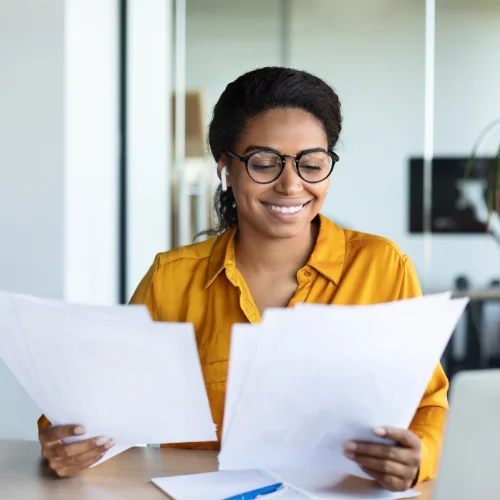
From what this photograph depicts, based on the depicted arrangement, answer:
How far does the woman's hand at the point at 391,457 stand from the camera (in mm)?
1045

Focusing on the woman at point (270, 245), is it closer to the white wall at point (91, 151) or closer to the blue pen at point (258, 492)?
the blue pen at point (258, 492)

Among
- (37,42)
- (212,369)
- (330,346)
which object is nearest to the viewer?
(330,346)

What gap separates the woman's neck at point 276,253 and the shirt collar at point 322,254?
4 centimetres

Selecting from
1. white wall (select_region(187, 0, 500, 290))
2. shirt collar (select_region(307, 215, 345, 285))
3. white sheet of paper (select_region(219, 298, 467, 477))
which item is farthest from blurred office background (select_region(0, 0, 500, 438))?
white sheet of paper (select_region(219, 298, 467, 477))

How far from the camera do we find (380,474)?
1.06 m

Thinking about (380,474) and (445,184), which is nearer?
(380,474)

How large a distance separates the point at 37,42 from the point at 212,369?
1.35 metres

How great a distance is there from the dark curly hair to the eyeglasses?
0.11 metres

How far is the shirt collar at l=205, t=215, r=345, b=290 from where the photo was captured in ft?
5.10

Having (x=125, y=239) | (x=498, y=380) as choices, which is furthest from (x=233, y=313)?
(x=125, y=239)

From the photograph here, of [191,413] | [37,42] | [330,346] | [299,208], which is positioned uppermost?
[37,42]

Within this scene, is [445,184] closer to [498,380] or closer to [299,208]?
[299,208]

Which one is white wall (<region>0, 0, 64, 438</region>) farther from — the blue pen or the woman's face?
the blue pen

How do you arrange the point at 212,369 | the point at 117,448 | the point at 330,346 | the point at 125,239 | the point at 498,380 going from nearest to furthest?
the point at 498,380 < the point at 330,346 < the point at 117,448 < the point at 212,369 < the point at 125,239
